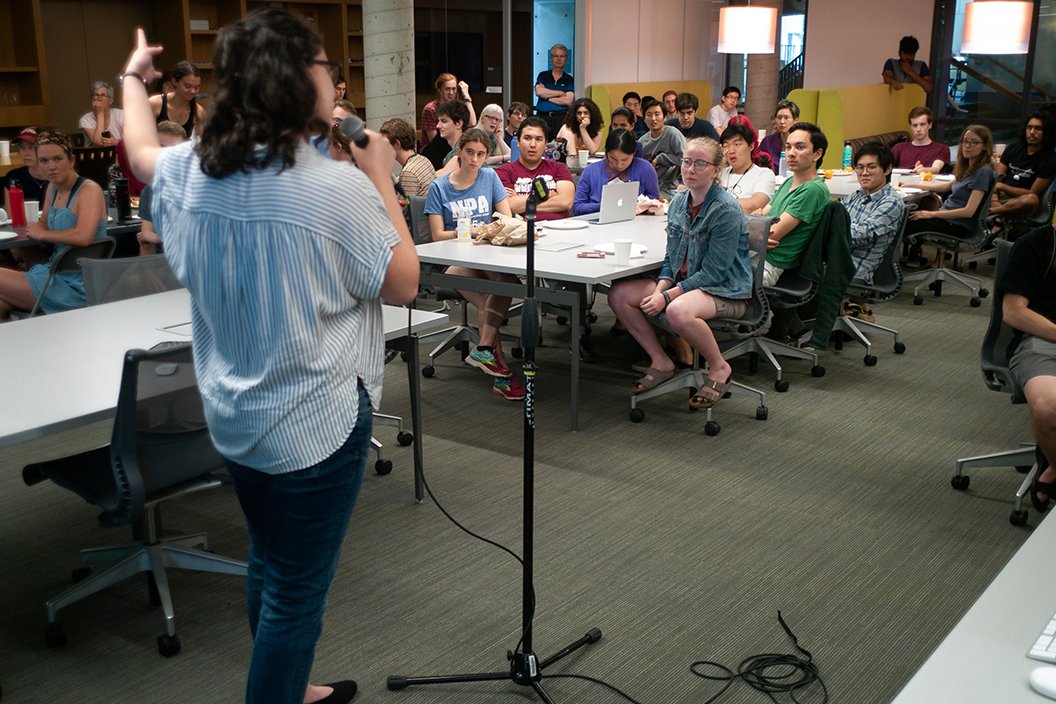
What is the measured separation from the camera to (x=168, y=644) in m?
2.87

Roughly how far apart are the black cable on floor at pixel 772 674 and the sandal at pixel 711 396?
195 centimetres

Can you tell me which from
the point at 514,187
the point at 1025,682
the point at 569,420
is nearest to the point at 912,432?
the point at 569,420

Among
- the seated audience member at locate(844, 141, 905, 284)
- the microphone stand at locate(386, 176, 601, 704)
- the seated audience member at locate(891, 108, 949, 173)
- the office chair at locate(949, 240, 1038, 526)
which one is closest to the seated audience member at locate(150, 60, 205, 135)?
the seated audience member at locate(844, 141, 905, 284)

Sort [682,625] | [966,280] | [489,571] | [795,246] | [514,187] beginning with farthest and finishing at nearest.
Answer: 1. [966,280]
2. [514,187]
3. [795,246]
4. [489,571]
5. [682,625]

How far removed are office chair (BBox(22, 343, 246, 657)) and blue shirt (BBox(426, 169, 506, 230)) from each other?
9.26 ft

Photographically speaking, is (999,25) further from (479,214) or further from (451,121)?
(479,214)

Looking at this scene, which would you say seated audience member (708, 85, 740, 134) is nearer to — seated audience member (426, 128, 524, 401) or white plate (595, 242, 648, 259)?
seated audience member (426, 128, 524, 401)

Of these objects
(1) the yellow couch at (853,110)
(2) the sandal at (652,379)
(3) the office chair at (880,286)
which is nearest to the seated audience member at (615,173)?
(3) the office chair at (880,286)

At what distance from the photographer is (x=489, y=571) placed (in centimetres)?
336

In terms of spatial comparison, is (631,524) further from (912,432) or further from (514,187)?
(514,187)

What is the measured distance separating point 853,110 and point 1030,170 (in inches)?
145

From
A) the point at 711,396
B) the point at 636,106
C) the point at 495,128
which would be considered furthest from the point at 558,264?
the point at 636,106

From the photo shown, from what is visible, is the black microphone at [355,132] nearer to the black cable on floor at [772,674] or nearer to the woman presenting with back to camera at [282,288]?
the woman presenting with back to camera at [282,288]

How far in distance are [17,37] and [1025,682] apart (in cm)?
947
